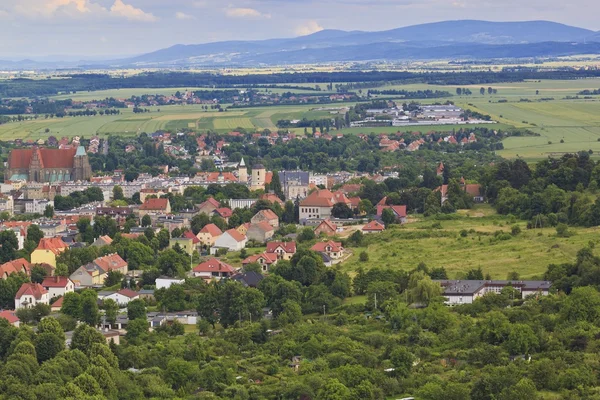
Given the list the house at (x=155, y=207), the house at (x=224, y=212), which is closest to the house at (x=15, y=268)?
the house at (x=224, y=212)

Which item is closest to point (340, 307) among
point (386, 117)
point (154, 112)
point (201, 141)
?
point (201, 141)

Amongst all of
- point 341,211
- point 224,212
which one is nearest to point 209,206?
point 224,212

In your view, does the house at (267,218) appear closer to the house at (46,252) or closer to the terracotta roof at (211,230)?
the terracotta roof at (211,230)

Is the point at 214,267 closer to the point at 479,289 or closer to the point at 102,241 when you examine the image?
the point at 102,241

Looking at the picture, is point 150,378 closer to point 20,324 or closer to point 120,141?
point 20,324

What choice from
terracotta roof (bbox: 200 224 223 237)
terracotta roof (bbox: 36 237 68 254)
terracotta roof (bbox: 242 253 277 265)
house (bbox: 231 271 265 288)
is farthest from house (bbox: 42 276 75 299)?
terracotta roof (bbox: 200 224 223 237)

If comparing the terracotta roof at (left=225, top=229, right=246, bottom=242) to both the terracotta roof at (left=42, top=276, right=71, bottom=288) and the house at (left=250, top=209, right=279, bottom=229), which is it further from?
the terracotta roof at (left=42, top=276, right=71, bottom=288)
